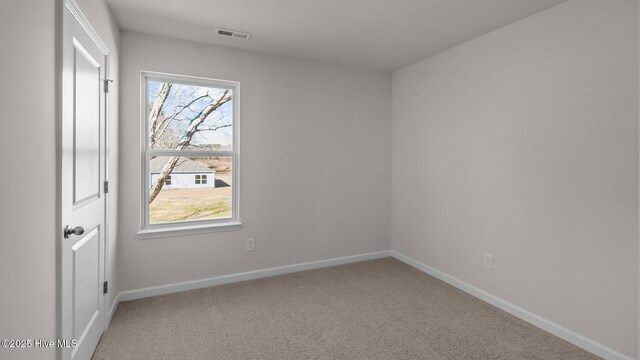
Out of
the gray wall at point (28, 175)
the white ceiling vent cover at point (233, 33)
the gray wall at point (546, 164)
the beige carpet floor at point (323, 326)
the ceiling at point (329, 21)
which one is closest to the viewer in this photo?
the gray wall at point (28, 175)

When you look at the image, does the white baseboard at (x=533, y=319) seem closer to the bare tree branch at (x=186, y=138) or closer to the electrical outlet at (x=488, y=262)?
the electrical outlet at (x=488, y=262)

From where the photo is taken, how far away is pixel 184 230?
3.17 metres

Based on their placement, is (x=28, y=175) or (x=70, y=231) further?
(x=70, y=231)

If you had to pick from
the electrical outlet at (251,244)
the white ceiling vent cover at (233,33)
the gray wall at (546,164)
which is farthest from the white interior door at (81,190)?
the gray wall at (546,164)

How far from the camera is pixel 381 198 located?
4195 mm

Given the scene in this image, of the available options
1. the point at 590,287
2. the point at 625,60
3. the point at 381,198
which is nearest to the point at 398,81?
the point at 381,198

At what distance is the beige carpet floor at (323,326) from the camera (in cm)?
220

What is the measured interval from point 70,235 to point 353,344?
1.84 meters

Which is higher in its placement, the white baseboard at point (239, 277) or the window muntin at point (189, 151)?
the window muntin at point (189, 151)

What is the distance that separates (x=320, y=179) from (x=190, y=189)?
55.6 inches

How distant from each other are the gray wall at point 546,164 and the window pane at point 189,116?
2.20m

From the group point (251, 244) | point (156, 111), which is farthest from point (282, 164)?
point (156, 111)

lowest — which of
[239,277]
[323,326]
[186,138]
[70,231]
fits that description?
[323,326]

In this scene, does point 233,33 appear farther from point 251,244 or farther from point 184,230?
point 251,244
